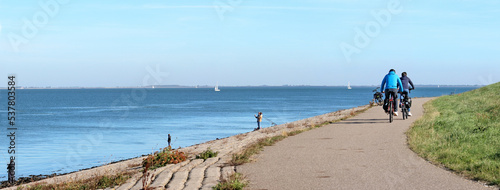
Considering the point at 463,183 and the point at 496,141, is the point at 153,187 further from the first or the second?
the point at 496,141

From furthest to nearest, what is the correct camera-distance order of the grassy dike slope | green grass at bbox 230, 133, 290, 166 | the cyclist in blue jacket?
the cyclist in blue jacket
green grass at bbox 230, 133, 290, 166
the grassy dike slope

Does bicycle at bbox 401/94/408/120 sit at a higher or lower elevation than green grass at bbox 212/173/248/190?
higher

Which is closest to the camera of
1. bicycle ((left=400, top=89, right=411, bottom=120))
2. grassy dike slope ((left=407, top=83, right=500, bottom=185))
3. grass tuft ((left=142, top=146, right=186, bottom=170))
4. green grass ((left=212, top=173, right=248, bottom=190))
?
green grass ((left=212, top=173, right=248, bottom=190))

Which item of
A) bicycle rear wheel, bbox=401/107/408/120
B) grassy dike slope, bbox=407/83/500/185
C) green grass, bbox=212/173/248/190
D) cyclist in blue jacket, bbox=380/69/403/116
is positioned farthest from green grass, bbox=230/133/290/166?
bicycle rear wheel, bbox=401/107/408/120

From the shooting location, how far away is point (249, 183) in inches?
311

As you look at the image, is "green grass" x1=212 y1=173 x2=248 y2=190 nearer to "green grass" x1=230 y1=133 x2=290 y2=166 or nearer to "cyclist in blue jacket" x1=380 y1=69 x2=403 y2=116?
"green grass" x1=230 y1=133 x2=290 y2=166

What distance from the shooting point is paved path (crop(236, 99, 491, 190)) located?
304 inches

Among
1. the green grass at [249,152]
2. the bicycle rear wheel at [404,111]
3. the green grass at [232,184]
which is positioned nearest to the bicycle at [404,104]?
Result: the bicycle rear wheel at [404,111]

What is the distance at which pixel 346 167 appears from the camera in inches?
366

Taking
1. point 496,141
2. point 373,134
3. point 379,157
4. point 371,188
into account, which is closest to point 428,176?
point 371,188

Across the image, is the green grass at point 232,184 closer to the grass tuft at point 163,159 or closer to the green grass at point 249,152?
the green grass at point 249,152

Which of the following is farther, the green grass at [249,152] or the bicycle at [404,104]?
the bicycle at [404,104]

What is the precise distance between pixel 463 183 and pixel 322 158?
327 centimetres

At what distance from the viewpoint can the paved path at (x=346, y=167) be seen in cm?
773
